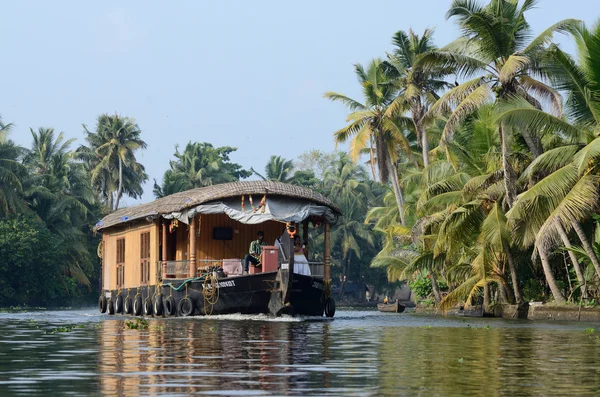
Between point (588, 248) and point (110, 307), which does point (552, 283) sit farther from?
point (110, 307)

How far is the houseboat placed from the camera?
23547mm

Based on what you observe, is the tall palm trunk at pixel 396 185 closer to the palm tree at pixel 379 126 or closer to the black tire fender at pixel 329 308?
the palm tree at pixel 379 126

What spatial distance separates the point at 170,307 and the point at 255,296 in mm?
3209

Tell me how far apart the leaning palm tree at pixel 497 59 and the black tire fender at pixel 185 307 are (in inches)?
318

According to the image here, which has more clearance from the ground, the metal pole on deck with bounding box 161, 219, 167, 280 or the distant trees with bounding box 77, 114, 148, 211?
the distant trees with bounding box 77, 114, 148, 211

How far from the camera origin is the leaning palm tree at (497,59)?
26.2 m

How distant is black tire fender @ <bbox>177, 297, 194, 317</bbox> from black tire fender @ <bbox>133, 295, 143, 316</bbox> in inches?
145

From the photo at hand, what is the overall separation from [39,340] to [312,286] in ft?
32.8

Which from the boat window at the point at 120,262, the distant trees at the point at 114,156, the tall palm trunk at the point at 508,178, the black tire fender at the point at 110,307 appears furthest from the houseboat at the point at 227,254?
the distant trees at the point at 114,156

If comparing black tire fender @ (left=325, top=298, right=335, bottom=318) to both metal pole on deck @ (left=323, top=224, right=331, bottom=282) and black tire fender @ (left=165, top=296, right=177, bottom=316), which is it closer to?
metal pole on deck @ (left=323, top=224, right=331, bottom=282)

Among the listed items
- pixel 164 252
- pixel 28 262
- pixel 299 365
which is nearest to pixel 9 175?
pixel 28 262

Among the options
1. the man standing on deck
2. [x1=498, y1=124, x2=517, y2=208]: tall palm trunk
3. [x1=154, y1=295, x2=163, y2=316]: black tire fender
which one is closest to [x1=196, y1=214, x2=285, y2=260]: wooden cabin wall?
[x1=154, y1=295, x2=163, y2=316]: black tire fender

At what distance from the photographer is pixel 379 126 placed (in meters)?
41.6

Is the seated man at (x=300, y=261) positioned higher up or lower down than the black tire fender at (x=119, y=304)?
higher up
